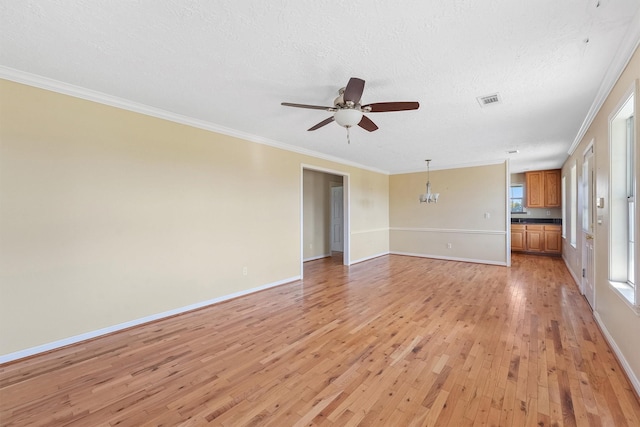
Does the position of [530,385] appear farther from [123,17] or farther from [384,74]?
[123,17]

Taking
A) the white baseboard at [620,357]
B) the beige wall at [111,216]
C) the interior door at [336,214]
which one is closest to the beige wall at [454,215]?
the interior door at [336,214]

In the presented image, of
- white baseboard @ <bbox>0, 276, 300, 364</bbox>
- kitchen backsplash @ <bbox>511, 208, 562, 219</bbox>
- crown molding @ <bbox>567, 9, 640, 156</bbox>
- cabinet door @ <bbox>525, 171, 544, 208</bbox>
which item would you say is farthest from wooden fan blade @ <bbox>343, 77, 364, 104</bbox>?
kitchen backsplash @ <bbox>511, 208, 562, 219</bbox>

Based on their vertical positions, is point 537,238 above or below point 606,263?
below

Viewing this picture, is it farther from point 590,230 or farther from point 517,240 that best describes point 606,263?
point 517,240

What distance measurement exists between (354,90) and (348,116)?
0.98 feet

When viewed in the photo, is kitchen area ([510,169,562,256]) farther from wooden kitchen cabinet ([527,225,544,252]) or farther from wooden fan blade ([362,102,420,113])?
wooden fan blade ([362,102,420,113])

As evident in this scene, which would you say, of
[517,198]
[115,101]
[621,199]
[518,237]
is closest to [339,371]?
[621,199]

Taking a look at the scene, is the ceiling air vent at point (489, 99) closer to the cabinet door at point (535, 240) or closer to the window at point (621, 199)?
the window at point (621, 199)

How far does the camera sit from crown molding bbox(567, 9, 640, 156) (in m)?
1.75

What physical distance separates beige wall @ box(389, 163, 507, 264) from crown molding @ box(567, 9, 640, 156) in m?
3.16

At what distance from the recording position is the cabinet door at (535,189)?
296 inches

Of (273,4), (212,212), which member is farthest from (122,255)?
(273,4)

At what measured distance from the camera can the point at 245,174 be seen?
4113 mm

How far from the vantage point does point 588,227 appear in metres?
3.68
